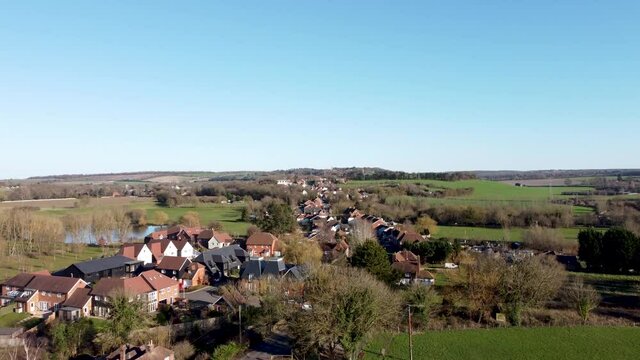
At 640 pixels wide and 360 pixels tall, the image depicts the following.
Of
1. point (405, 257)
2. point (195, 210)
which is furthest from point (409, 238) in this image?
point (195, 210)

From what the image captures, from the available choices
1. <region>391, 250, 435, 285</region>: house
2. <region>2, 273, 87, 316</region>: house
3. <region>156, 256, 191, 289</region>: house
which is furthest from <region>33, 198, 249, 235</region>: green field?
<region>2, 273, 87, 316</region>: house

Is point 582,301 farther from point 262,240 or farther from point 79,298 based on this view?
point 262,240

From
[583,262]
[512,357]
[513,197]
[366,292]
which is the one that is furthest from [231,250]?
[513,197]

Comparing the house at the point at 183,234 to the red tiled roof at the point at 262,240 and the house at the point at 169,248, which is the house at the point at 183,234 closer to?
the house at the point at 169,248

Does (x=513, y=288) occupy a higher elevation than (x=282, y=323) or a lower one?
higher

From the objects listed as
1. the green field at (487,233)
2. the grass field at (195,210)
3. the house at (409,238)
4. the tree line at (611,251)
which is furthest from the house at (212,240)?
the tree line at (611,251)

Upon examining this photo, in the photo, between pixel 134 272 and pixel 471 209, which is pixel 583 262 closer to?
pixel 471 209

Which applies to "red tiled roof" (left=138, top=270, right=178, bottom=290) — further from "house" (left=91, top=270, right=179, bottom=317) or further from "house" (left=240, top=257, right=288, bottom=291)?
"house" (left=240, top=257, right=288, bottom=291)
